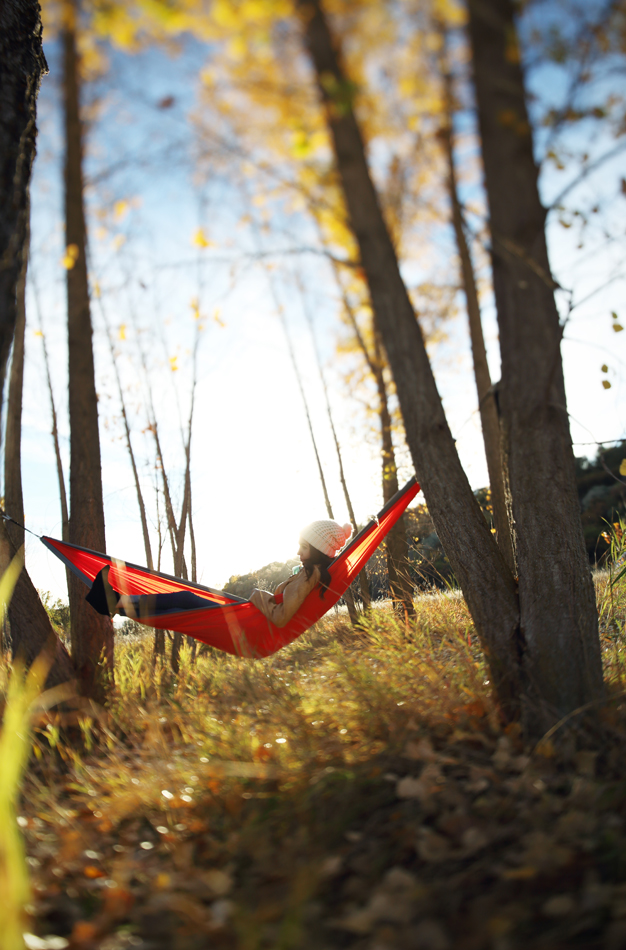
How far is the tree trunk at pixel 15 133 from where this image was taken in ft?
4.45

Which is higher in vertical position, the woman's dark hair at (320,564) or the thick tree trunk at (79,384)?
the thick tree trunk at (79,384)

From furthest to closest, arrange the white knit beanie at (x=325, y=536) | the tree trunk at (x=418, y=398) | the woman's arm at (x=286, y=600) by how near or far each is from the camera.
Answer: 1. the white knit beanie at (x=325, y=536)
2. the woman's arm at (x=286, y=600)
3. the tree trunk at (x=418, y=398)

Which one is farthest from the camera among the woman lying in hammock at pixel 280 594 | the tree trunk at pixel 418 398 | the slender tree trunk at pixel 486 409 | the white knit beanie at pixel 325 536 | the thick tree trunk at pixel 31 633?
the slender tree trunk at pixel 486 409

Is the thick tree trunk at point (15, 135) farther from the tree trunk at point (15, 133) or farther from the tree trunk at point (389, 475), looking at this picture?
the tree trunk at point (389, 475)

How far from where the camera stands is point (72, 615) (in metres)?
2.48

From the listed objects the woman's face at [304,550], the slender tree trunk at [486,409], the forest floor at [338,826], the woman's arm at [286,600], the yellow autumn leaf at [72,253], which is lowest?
the forest floor at [338,826]

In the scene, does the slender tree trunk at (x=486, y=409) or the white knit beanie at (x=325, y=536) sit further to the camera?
the slender tree trunk at (x=486, y=409)

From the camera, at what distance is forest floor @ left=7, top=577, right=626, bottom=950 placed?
88 centimetres

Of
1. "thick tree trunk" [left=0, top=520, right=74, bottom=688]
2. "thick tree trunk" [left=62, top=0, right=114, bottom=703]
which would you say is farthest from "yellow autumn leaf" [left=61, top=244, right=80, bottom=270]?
"thick tree trunk" [left=0, top=520, right=74, bottom=688]

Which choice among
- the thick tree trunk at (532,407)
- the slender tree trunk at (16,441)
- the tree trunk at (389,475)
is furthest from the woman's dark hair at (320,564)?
the tree trunk at (389,475)

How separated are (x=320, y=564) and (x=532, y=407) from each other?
1.44 m

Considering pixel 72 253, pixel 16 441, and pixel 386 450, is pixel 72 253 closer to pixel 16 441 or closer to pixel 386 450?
pixel 16 441

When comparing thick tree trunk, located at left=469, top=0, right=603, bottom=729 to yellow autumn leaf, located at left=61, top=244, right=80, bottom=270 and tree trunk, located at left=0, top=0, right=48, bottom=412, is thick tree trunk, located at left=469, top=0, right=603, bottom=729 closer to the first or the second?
tree trunk, located at left=0, top=0, right=48, bottom=412

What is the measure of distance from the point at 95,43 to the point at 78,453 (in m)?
2.10
